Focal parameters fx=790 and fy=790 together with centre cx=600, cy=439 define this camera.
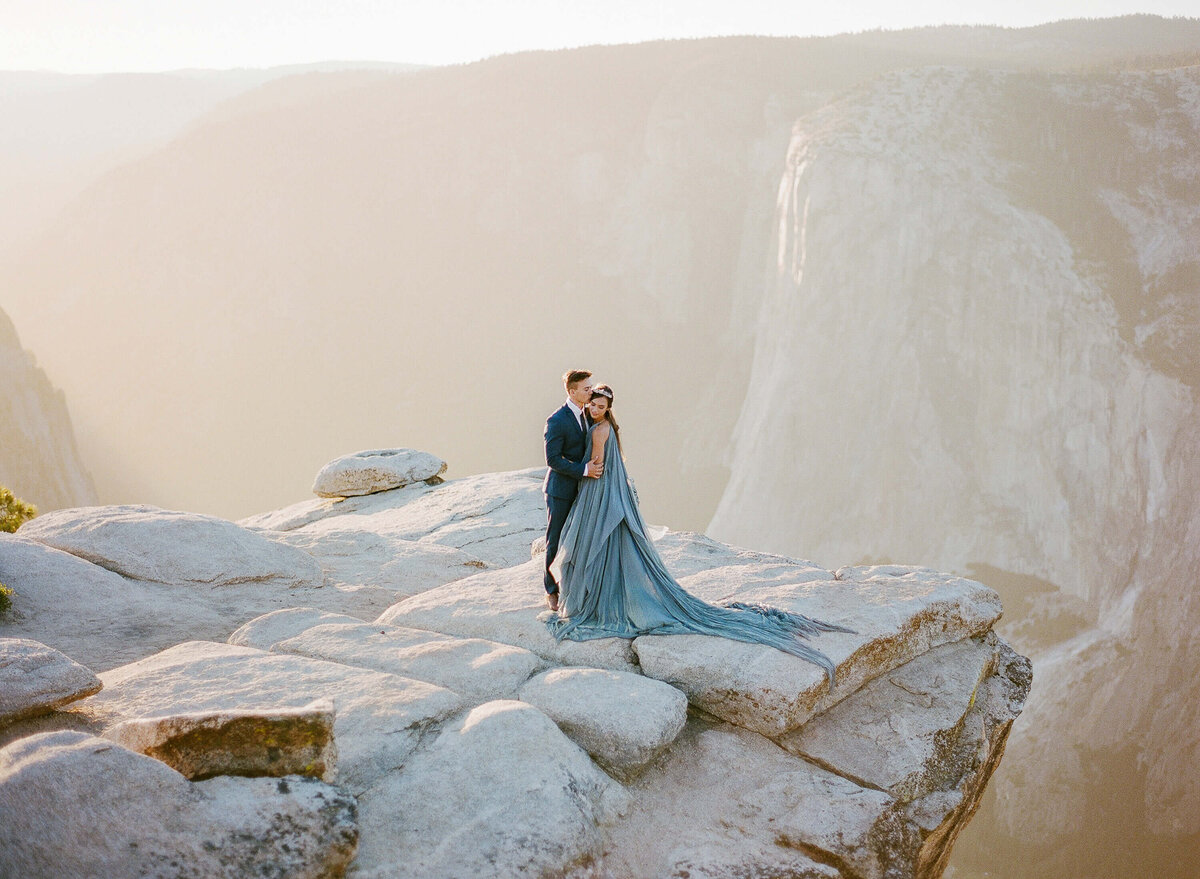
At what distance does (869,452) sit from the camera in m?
26.8

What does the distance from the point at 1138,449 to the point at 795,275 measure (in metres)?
12.8

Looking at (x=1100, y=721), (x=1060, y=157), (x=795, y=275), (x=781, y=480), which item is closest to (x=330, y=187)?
(x=795, y=275)

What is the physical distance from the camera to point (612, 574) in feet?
20.7

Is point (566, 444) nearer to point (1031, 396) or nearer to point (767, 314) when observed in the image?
point (1031, 396)

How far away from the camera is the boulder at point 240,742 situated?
3.93 meters

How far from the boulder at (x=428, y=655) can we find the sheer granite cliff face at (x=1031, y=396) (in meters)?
18.6

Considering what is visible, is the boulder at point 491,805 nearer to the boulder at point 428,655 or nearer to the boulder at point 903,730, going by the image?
the boulder at point 428,655

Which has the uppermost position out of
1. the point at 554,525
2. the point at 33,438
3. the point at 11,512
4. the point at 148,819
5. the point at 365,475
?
the point at 554,525

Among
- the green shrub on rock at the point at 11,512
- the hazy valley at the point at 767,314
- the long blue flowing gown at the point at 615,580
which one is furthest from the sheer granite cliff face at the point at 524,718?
the hazy valley at the point at 767,314

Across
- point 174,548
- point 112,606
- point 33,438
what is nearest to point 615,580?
point 112,606

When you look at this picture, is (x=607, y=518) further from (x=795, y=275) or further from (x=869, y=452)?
(x=795, y=275)

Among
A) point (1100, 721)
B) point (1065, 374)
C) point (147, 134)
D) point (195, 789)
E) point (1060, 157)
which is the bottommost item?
point (1100, 721)

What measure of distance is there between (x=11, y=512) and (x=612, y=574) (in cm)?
861

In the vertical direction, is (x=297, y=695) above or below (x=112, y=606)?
above
